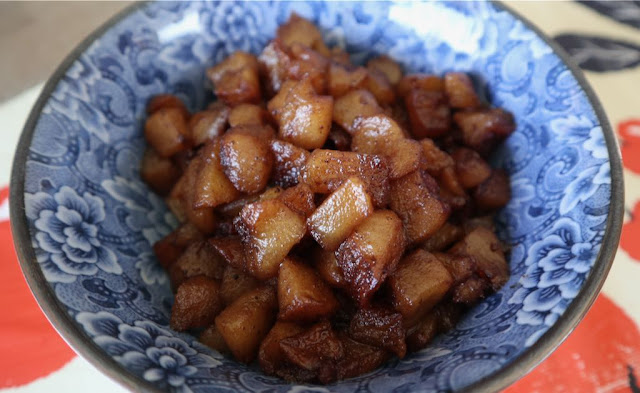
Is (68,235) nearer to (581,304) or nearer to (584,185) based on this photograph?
(581,304)

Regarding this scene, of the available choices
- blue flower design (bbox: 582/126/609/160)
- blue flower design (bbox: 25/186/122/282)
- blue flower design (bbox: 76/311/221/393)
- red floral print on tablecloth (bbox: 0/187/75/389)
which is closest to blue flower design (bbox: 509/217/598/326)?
blue flower design (bbox: 582/126/609/160)

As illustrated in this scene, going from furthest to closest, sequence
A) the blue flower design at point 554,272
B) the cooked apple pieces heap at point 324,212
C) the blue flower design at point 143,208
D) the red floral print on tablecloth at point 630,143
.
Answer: the red floral print on tablecloth at point 630,143, the blue flower design at point 143,208, the cooked apple pieces heap at point 324,212, the blue flower design at point 554,272

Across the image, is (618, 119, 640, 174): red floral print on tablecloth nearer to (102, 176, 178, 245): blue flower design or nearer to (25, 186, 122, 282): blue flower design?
(102, 176, 178, 245): blue flower design

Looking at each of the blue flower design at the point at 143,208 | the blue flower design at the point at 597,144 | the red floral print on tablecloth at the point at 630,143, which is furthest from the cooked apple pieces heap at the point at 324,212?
the red floral print on tablecloth at the point at 630,143

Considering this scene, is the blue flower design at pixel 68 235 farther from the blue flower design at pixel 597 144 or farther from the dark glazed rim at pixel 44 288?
the blue flower design at pixel 597 144

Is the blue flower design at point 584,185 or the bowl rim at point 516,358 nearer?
the bowl rim at point 516,358

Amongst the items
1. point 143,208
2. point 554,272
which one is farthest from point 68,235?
point 554,272
